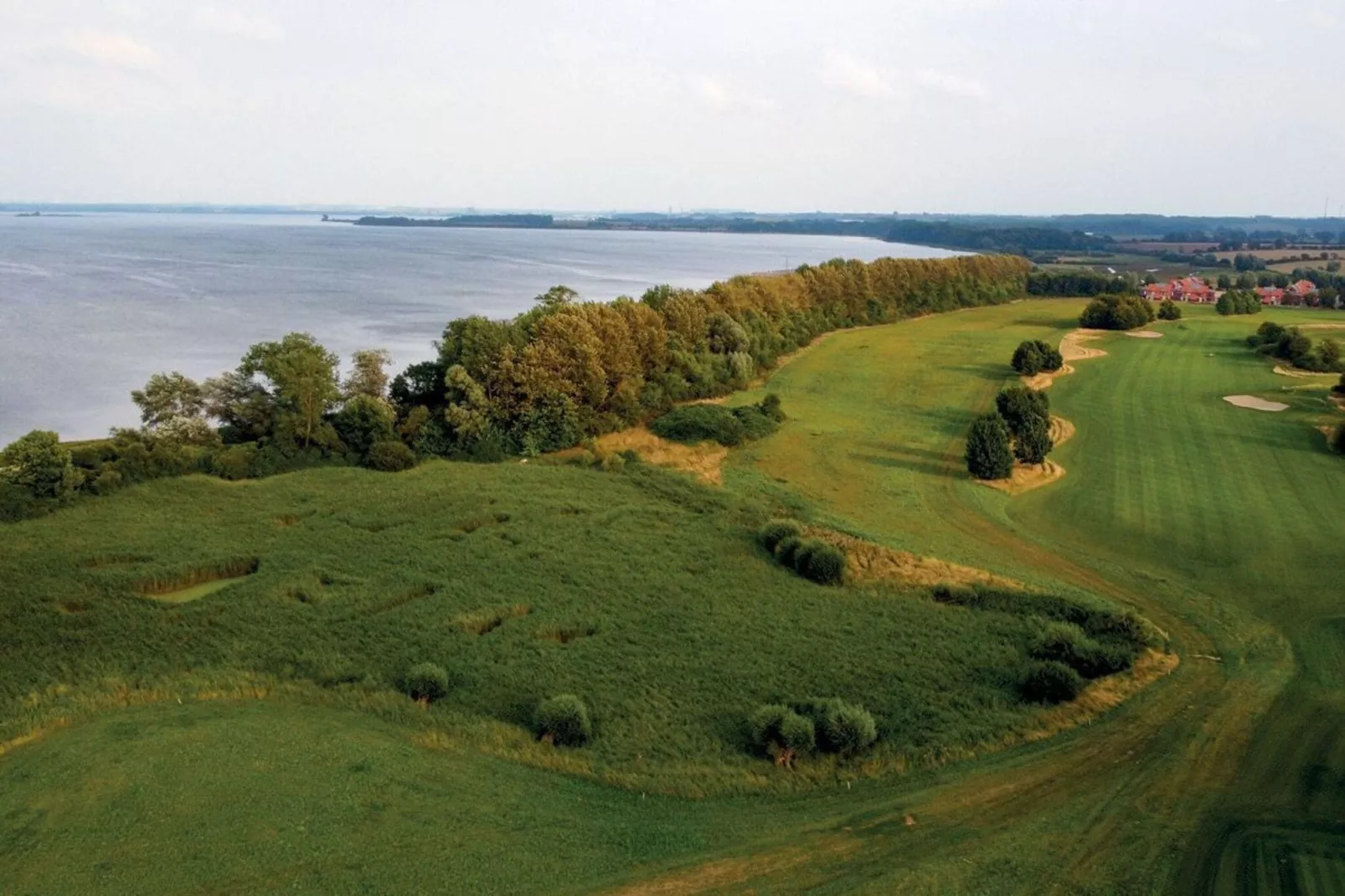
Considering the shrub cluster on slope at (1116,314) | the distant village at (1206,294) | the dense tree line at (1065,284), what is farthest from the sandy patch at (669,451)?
the distant village at (1206,294)

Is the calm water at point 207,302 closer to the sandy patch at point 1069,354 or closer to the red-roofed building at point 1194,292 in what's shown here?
the sandy patch at point 1069,354

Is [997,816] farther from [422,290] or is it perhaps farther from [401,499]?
[422,290]

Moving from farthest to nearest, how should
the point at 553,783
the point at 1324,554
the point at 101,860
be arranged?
the point at 1324,554, the point at 553,783, the point at 101,860

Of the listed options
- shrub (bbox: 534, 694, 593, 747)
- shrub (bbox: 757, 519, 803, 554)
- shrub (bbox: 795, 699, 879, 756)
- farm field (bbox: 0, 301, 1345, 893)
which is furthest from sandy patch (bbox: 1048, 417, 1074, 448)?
shrub (bbox: 534, 694, 593, 747)

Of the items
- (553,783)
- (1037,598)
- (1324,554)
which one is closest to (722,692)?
(553,783)

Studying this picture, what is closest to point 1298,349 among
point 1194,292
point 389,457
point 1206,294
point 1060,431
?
point 1060,431

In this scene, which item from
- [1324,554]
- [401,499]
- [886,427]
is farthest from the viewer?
[886,427]
